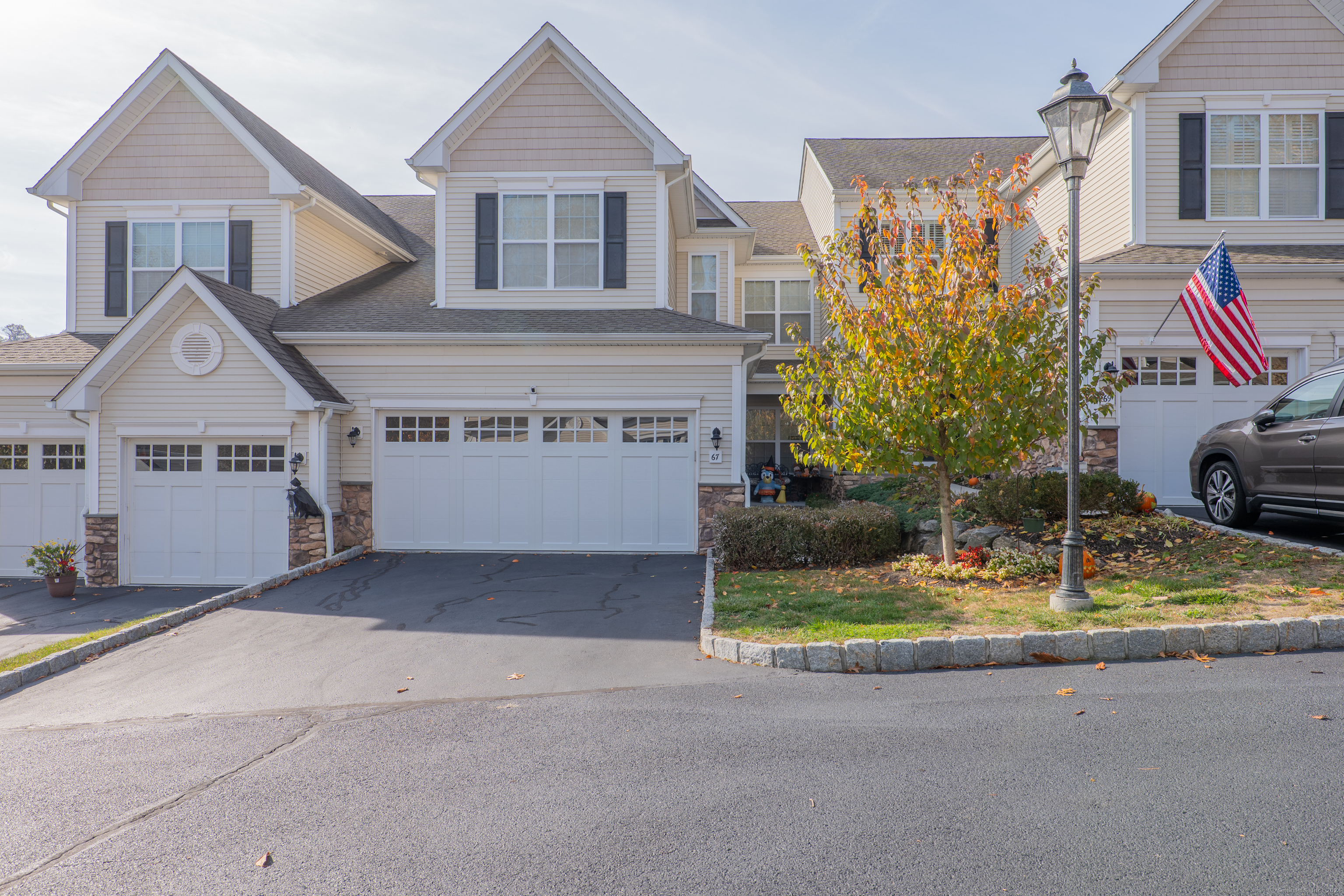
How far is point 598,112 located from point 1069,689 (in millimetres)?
11905

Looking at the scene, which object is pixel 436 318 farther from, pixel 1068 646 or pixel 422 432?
pixel 1068 646

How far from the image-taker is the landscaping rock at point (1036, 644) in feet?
18.8

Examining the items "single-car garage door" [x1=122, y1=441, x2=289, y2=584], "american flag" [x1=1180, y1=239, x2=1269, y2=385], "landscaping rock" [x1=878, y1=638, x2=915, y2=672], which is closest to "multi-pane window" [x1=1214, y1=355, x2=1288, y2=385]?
"american flag" [x1=1180, y1=239, x2=1269, y2=385]

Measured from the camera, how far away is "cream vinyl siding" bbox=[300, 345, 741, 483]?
1252 cm

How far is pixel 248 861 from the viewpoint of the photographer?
3.37 meters

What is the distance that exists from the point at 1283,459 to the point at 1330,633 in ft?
10.5

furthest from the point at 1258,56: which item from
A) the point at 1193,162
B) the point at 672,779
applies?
the point at 672,779

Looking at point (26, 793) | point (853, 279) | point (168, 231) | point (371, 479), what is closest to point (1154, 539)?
point (853, 279)

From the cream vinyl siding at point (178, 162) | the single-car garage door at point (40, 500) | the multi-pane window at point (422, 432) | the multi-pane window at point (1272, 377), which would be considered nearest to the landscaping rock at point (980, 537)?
the multi-pane window at point (1272, 377)

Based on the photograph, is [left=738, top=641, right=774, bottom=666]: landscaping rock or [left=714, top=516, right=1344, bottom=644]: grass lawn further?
[left=714, top=516, right=1344, bottom=644]: grass lawn

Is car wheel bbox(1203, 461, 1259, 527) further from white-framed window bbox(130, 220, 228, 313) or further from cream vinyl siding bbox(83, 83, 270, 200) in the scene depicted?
white-framed window bbox(130, 220, 228, 313)

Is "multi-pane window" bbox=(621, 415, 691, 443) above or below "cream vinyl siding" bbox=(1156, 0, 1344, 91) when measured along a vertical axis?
below

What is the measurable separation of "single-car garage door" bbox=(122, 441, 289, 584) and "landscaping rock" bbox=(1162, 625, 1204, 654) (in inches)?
457

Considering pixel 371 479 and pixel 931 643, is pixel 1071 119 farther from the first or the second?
pixel 371 479
